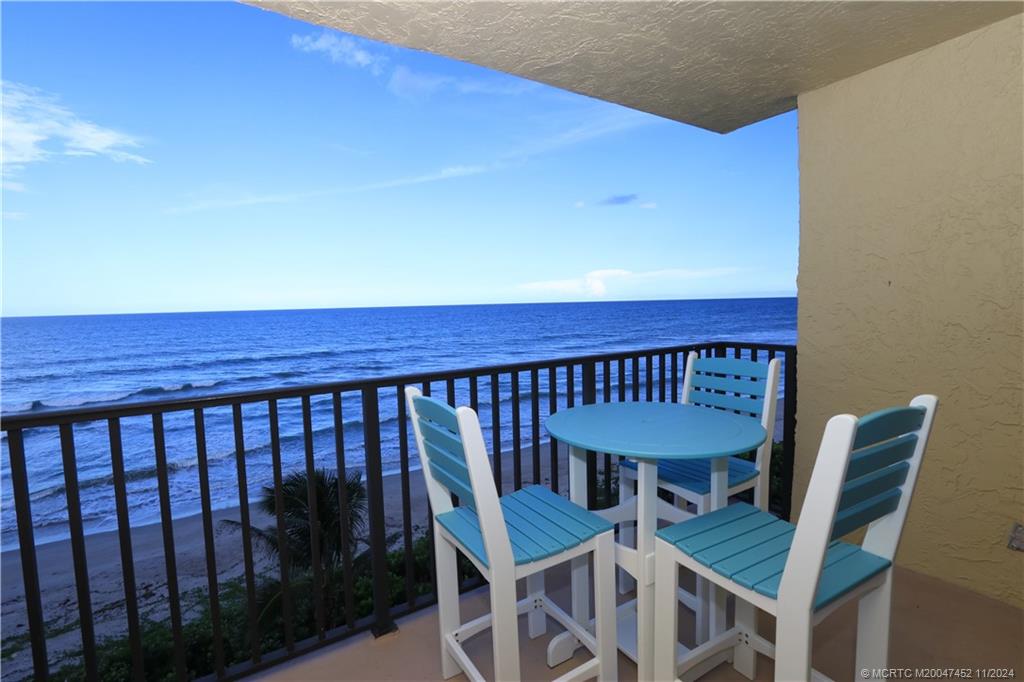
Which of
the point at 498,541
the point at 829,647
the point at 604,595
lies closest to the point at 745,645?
the point at 829,647

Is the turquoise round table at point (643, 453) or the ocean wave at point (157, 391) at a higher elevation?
the turquoise round table at point (643, 453)

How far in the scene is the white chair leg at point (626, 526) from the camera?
83.1 inches

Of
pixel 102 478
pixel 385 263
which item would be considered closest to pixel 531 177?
pixel 385 263

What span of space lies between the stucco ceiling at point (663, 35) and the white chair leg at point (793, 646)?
194 centimetres

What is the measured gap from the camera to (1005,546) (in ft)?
6.61

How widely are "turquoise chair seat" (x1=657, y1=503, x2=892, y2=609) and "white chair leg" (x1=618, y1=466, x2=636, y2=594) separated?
0.58 m

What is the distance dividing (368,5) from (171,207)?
2033 centimetres

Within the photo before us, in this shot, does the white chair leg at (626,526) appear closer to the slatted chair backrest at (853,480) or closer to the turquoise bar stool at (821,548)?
the turquoise bar stool at (821,548)

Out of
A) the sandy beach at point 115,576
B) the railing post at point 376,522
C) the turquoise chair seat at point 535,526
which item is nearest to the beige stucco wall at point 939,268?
the turquoise chair seat at point 535,526

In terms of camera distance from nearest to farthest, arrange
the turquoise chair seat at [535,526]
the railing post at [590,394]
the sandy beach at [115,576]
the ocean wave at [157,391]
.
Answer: the turquoise chair seat at [535,526]
the railing post at [590,394]
the sandy beach at [115,576]
the ocean wave at [157,391]

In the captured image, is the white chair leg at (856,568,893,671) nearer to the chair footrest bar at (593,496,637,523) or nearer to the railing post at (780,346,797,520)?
the chair footrest bar at (593,496,637,523)

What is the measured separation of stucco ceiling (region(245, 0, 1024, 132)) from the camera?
1681 millimetres

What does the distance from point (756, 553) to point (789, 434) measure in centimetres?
203

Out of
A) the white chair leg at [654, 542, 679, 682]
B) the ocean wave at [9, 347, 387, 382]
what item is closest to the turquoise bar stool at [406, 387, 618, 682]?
the white chair leg at [654, 542, 679, 682]
